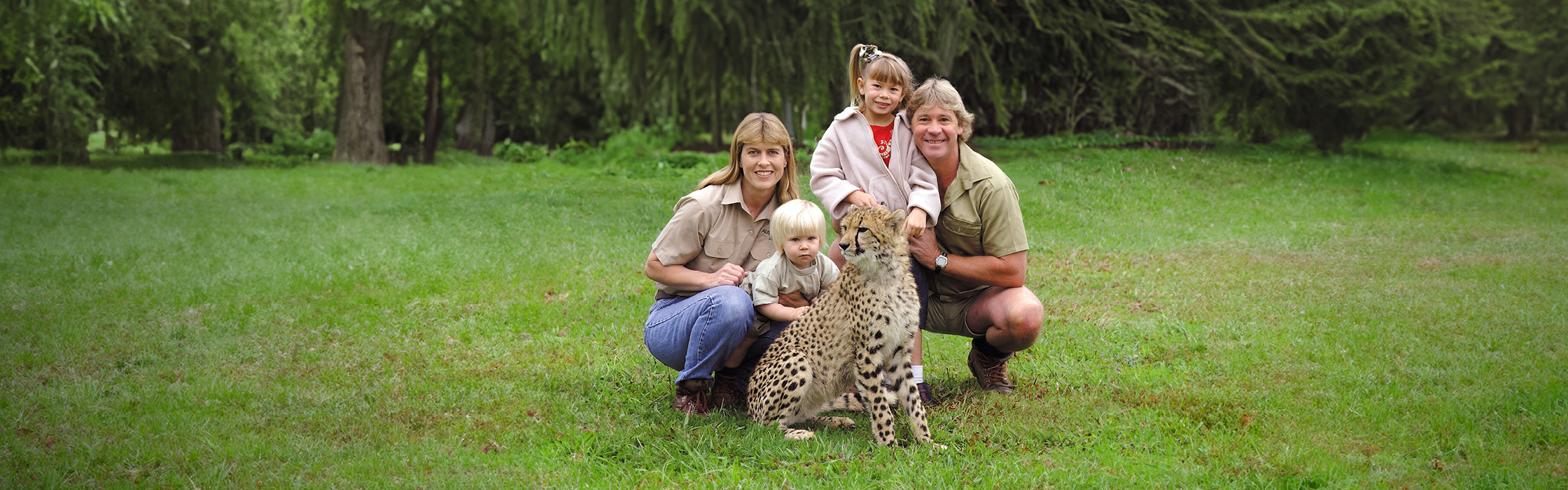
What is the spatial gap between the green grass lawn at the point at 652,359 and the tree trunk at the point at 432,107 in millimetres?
11157

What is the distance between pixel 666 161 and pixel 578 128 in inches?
411

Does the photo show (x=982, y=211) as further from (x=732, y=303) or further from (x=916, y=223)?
(x=732, y=303)

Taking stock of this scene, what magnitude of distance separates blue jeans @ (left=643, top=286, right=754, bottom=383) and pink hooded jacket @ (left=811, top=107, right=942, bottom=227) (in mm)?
628

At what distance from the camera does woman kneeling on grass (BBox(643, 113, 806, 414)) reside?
431 centimetres

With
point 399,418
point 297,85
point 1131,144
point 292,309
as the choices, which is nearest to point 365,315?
point 292,309

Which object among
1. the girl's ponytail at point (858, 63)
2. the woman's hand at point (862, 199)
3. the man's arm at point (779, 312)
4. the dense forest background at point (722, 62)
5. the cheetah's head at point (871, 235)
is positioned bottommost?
the man's arm at point (779, 312)

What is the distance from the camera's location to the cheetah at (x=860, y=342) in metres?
4.04

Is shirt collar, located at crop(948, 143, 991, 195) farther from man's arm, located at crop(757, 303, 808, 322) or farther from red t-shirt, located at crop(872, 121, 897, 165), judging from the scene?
man's arm, located at crop(757, 303, 808, 322)

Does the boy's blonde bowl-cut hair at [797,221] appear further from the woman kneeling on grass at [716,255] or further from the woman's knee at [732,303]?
the woman's knee at [732,303]

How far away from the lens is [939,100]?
14.2 feet

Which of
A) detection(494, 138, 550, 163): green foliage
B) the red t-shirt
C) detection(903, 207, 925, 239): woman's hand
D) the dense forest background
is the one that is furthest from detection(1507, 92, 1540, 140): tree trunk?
detection(903, 207, 925, 239): woman's hand

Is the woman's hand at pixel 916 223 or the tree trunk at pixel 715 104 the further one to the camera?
the tree trunk at pixel 715 104

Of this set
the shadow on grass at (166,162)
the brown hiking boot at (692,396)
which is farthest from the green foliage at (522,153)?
the brown hiking boot at (692,396)

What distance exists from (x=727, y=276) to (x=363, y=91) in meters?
18.2
